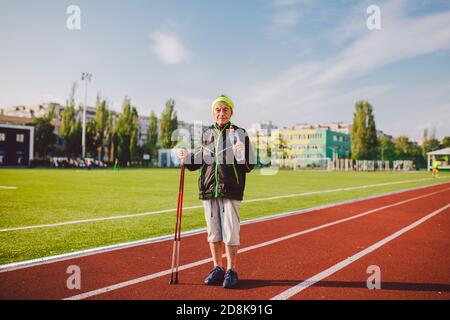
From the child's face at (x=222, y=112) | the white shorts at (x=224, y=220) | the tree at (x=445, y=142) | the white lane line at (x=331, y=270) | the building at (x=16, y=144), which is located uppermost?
the tree at (x=445, y=142)

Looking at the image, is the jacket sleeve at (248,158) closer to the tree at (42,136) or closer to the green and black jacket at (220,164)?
the green and black jacket at (220,164)

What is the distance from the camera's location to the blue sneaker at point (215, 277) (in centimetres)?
Answer: 423

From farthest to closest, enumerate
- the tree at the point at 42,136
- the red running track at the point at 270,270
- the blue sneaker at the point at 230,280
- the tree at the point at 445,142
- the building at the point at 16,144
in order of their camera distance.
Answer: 1. the tree at the point at 445,142
2. the tree at the point at 42,136
3. the building at the point at 16,144
4. the blue sneaker at the point at 230,280
5. the red running track at the point at 270,270

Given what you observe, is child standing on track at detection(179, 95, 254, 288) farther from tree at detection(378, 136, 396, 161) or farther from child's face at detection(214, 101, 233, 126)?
tree at detection(378, 136, 396, 161)

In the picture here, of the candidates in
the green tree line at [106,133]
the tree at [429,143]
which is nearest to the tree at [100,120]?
the green tree line at [106,133]

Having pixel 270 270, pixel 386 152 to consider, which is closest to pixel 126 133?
pixel 386 152

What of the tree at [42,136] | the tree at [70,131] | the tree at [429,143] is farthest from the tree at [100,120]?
the tree at [429,143]

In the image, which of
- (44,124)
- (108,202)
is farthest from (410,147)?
(108,202)

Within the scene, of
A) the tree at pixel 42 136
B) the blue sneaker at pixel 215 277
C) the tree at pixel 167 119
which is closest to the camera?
the blue sneaker at pixel 215 277

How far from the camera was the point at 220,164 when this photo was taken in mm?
4250

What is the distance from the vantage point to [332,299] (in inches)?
151

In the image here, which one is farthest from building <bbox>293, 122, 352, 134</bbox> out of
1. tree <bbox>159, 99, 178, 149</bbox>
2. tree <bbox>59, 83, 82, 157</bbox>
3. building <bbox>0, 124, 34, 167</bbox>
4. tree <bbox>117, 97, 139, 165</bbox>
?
building <bbox>0, 124, 34, 167</bbox>

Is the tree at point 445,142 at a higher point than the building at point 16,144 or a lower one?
higher

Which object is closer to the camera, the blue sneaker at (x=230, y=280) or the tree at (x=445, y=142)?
the blue sneaker at (x=230, y=280)
